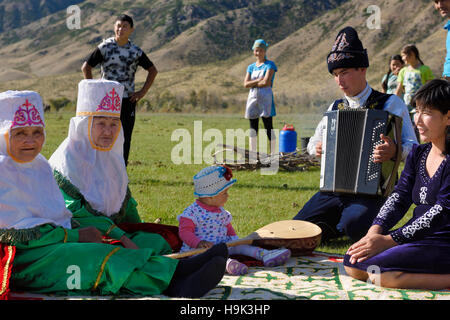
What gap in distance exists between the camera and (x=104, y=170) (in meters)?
4.77

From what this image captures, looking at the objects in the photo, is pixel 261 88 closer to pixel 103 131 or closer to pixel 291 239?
pixel 291 239

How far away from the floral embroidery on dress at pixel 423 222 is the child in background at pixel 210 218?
1083mm

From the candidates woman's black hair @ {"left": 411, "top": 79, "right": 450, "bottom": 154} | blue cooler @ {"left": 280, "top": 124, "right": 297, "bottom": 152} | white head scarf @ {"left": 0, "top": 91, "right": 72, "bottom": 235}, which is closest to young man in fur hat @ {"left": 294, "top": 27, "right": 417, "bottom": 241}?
woman's black hair @ {"left": 411, "top": 79, "right": 450, "bottom": 154}

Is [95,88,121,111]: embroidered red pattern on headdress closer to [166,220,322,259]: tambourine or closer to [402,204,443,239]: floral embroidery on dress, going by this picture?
[166,220,322,259]: tambourine

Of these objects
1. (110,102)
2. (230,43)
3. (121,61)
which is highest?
(230,43)

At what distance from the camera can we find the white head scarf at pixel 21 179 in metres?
Result: 3.86

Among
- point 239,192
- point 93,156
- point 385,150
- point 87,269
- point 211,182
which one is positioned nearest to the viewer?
point 87,269

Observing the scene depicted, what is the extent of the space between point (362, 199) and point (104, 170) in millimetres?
2477

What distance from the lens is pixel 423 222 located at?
13.6 feet

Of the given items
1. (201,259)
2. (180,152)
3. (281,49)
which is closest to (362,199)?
(201,259)

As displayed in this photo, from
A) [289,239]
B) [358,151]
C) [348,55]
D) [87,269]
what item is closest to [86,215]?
[87,269]

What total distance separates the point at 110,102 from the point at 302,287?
7.28 ft

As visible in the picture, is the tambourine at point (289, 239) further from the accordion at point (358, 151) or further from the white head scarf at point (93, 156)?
the white head scarf at point (93, 156)

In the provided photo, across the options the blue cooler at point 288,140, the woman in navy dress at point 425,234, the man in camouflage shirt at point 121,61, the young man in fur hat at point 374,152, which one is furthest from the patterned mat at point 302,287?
the blue cooler at point 288,140
